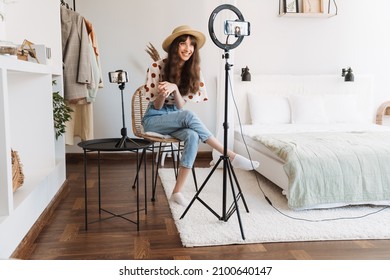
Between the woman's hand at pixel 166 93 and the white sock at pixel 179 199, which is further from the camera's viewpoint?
the white sock at pixel 179 199

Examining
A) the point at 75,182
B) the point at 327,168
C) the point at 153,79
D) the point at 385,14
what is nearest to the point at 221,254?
the point at 327,168

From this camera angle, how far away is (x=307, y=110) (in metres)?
4.31

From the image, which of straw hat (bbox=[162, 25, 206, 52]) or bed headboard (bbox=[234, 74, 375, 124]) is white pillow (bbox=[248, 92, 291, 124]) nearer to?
bed headboard (bbox=[234, 74, 375, 124])

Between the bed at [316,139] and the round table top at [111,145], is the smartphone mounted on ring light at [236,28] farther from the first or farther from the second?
the bed at [316,139]

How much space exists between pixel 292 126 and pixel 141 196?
1.80 m

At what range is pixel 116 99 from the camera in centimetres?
447

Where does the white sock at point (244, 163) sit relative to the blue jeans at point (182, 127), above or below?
below

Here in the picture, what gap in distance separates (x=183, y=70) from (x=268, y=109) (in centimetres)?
180

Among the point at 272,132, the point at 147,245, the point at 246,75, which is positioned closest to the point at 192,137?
the point at 147,245

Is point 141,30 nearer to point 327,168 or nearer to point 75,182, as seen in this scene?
point 75,182

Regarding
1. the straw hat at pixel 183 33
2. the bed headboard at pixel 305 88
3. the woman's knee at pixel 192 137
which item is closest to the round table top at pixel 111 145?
the woman's knee at pixel 192 137

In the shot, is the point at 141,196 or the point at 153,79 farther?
the point at 141,196

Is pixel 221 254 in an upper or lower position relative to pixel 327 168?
lower

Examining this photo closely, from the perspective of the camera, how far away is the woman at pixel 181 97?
255 cm
